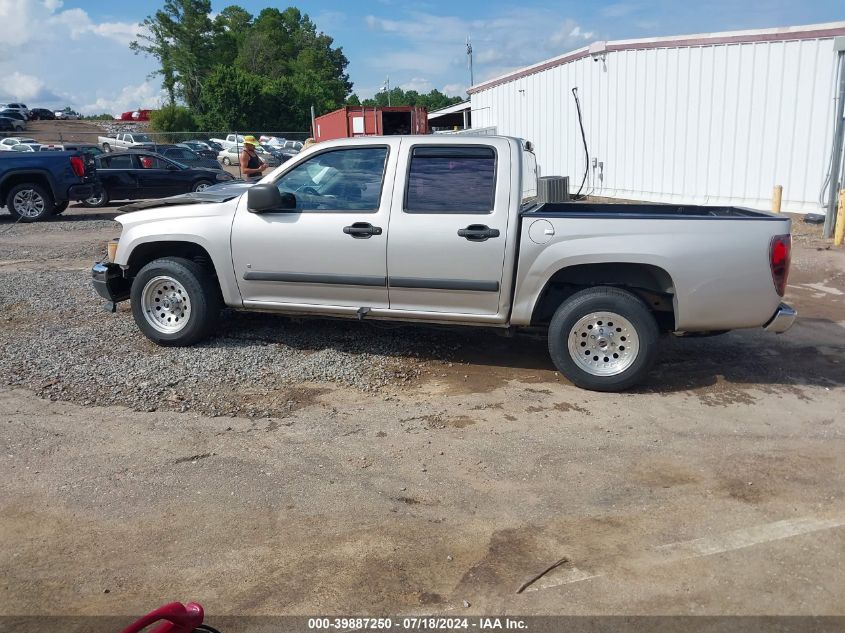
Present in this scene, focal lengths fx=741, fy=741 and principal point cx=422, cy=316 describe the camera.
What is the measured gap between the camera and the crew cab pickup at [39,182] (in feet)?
50.4

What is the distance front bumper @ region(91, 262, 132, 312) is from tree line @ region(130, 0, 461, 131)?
2135 inches

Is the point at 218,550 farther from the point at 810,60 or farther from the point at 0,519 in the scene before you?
the point at 810,60

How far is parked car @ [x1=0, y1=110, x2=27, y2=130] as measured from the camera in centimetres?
5443

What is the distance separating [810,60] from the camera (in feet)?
46.5

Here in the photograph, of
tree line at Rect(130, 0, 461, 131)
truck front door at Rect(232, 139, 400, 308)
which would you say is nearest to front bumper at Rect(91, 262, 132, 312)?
truck front door at Rect(232, 139, 400, 308)

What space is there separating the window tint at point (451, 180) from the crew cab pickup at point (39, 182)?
12.4 meters

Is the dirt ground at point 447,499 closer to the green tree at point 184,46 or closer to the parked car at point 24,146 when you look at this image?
the parked car at point 24,146

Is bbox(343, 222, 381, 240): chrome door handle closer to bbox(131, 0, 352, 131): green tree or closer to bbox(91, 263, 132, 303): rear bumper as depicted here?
bbox(91, 263, 132, 303): rear bumper

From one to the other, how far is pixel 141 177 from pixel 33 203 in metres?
3.30

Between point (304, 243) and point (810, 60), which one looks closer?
point (304, 243)

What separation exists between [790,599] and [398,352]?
3.92 metres

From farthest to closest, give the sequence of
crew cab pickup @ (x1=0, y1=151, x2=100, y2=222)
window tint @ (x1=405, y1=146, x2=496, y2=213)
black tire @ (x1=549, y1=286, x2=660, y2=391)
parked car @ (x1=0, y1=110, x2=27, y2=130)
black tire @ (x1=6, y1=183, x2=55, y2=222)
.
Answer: parked car @ (x1=0, y1=110, x2=27, y2=130)
black tire @ (x1=6, y1=183, x2=55, y2=222)
crew cab pickup @ (x1=0, y1=151, x2=100, y2=222)
window tint @ (x1=405, y1=146, x2=496, y2=213)
black tire @ (x1=549, y1=286, x2=660, y2=391)

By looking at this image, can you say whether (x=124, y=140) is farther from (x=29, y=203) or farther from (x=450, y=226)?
(x=450, y=226)

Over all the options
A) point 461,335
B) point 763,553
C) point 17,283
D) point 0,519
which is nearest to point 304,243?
point 461,335
